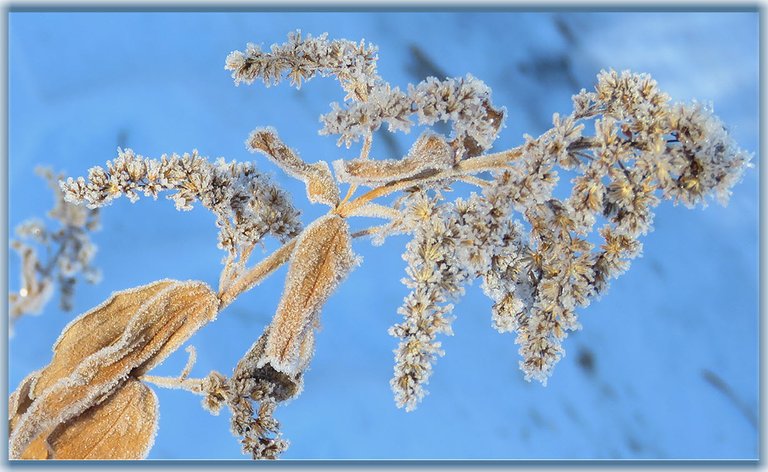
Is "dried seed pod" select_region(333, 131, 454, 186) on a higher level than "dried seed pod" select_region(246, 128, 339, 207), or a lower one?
lower

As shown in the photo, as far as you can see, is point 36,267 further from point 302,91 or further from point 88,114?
point 302,91

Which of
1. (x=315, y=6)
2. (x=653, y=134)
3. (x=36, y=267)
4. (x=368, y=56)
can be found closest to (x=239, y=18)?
(x=315, y=6)

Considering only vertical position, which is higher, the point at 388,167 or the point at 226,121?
the point at 226,121

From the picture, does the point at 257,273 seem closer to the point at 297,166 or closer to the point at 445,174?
the point at 297,166

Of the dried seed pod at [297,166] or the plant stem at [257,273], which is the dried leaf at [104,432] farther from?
the dried seed pod at [297,166]

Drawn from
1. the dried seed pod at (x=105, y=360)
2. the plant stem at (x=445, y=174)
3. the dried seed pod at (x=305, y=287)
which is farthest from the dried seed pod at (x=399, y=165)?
the dried seed pod at (x=105, y=360)

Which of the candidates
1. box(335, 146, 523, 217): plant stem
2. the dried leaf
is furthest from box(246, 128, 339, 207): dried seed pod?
the dried leaf

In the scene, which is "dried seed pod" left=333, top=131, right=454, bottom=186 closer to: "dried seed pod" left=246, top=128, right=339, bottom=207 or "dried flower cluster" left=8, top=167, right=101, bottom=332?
"dried seed pod" left=246, top=128, right=339, bottom=207

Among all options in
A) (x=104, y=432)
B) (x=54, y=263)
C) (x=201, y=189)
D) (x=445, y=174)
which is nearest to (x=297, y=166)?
(x=201, y=189)
